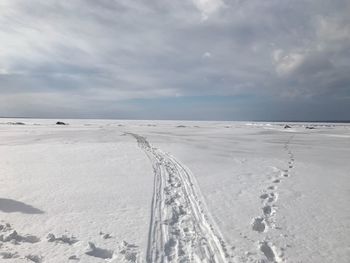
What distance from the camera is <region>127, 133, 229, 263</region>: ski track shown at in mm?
5020

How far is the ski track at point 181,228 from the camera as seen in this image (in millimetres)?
5020

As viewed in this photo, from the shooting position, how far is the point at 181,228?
20.1 ft

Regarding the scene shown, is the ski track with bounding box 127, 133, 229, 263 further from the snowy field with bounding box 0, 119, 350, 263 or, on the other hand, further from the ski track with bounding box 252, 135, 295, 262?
the ski track with bounding box 252, 135, 295, 262

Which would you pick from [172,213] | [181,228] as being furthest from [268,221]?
[172,213]

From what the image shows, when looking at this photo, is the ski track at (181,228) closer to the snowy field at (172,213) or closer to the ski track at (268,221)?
the snowy field at (172,213)

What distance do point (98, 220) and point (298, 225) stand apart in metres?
4.42

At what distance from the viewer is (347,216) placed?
6.95 m

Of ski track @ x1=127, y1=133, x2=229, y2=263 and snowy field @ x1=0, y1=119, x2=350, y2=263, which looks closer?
ski track @ x1=127, y1=133, x2=229, y2=263

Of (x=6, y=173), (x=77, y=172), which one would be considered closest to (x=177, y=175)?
(x=77, y=172)

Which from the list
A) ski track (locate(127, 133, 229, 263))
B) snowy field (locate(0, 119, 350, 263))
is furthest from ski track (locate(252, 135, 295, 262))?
ski track (locate(127, 133, 229, 263))

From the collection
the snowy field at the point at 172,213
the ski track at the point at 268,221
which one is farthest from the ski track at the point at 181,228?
the ski track at the point at 268,221

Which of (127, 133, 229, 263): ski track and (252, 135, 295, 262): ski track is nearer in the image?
(127, 133, 229, 263): ski track

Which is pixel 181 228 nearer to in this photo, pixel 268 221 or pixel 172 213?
pixel 172 213

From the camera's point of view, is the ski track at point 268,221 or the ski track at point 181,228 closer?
the ski track at point 181,228
